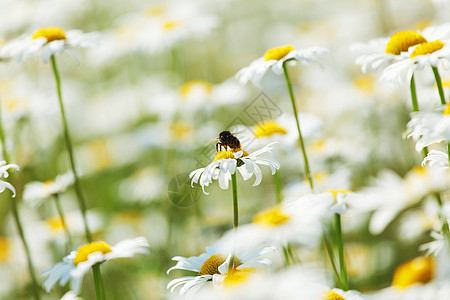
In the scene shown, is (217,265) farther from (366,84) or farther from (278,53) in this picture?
(366,84)

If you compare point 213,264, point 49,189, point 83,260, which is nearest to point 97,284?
point 83,260

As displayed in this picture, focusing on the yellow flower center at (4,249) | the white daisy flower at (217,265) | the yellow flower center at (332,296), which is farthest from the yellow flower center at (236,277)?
the yellow flower center at (4,249)

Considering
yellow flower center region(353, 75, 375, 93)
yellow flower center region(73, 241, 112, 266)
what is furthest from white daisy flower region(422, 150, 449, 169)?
yellow flower center region(353, 75, 375, 93)

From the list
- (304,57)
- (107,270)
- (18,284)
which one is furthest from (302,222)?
(18,284)

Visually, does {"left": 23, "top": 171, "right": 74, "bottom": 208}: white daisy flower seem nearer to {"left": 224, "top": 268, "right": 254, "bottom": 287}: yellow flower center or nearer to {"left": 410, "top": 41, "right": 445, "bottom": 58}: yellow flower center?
{"left": 224, "top": 268, "right": 254, "bottom": 287}: yellow flower center

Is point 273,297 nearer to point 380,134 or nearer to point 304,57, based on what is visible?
point 304,57
